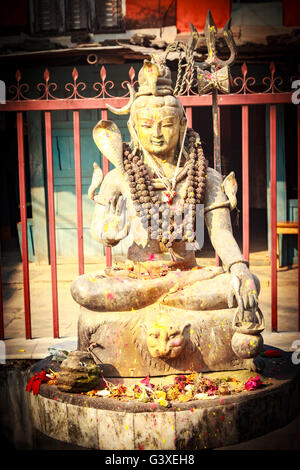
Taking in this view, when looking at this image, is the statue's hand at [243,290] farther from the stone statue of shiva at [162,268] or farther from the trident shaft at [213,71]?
the trident shaft at [213,71]

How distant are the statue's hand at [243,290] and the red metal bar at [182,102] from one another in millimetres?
1749

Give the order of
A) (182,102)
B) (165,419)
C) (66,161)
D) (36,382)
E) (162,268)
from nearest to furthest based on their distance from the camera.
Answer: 1. (165,419)
2. (36,382)
3. (162,268)
4. (182,102)
5. (66,161)

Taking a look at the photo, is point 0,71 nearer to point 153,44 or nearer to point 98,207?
point 153,44

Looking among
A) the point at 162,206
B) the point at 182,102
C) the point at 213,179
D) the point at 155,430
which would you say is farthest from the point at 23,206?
the point at 155,430

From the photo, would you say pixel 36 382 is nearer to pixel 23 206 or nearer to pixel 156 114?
pixel 156 114

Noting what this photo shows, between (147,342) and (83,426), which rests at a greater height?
(147,342)

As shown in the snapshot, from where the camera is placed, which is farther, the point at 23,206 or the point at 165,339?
the point at 23,206

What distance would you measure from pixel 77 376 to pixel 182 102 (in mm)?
2328

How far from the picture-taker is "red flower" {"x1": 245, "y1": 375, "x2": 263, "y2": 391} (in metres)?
3.07

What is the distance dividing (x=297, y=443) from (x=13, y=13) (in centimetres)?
632

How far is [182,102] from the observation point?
4516 mm

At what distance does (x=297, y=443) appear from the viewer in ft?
10.4

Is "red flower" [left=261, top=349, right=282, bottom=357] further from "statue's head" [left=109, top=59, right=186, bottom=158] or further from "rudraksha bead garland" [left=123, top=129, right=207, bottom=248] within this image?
"statue's head" [left=109, top=59, right=186, bottom=158]

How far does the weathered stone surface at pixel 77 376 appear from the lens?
307cm
